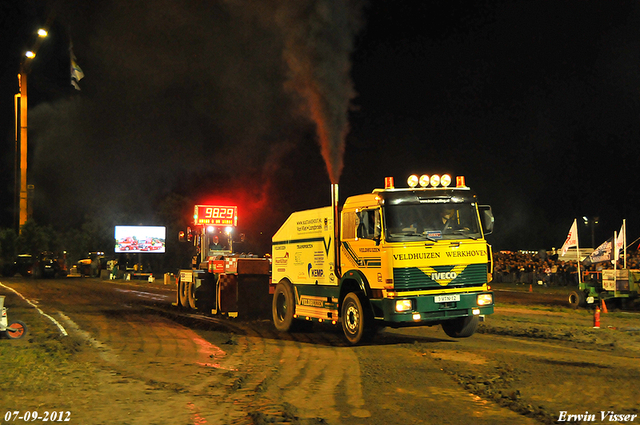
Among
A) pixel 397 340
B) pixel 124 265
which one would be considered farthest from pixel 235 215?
pixel 124 265

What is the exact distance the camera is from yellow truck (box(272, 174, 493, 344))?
11.5 meters

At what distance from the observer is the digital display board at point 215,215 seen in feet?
74.1

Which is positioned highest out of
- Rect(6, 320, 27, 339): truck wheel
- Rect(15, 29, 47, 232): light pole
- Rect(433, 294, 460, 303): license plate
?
Rect(15, 29, 47, 232): light pole

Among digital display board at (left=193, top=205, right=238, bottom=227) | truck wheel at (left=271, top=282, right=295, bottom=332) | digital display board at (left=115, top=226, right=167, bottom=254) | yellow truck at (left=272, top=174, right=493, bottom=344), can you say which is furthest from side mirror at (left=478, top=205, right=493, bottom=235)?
digital display board at (left=115, top=226, right=167, bottom=254)

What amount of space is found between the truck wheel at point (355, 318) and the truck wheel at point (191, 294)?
31.6 feet

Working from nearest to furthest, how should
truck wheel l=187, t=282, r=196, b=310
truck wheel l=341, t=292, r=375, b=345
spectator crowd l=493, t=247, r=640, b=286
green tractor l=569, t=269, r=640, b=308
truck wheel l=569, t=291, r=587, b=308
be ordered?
truck wheel l=341, t=292, r=375, b=345, green tractor l=569, t=269, r=640, b=308, truck wheel l=187, t=282, r=196, b=310, truck wheel l=569, t=291, r=587, b=308, spectator crowd l=493, t=247, r=640, b=286

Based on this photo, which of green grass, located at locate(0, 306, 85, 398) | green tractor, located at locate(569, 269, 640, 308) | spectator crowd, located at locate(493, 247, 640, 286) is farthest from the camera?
spectator crowd, located at locate(493, 247, 640, 286)

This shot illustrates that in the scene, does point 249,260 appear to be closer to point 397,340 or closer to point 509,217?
point 397,340

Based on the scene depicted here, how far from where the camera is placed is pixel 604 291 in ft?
70.8

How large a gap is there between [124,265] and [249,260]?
47.1 m

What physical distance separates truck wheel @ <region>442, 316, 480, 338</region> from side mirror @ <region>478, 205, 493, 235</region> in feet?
6.48

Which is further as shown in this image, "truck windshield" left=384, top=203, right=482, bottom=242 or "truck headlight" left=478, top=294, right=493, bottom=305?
"truck headlight" left=478, top=294, right=493, bottom=305

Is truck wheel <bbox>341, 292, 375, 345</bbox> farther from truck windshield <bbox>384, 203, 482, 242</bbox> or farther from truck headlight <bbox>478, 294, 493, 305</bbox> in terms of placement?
truck headlight <bbox>478, 294, 493, 305</bbox>

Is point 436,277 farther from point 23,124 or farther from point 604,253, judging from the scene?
point 23,124
